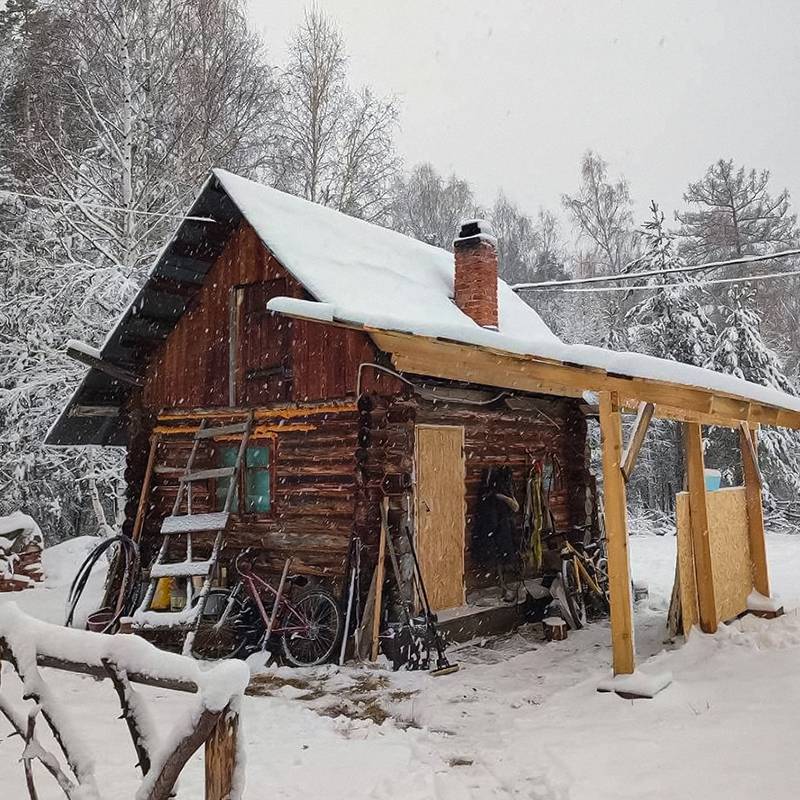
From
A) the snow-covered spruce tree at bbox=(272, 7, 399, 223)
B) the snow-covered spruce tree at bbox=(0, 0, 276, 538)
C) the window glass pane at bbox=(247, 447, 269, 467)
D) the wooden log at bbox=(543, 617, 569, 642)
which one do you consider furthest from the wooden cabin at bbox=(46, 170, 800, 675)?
the snow-covered spruce tree at bbox=(272, 7, 399, 223)

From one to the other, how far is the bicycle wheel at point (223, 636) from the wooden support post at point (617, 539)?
426cm

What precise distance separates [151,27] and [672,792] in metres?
17.8

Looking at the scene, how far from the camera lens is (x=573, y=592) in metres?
11.4

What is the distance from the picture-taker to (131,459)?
11.7 m

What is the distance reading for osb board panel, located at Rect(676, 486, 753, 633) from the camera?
336 inches

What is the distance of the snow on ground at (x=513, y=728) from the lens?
523cm

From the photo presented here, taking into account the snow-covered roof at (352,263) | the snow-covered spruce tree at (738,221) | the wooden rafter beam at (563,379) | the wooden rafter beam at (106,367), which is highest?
the snow-covered spruce tree at (738,221)

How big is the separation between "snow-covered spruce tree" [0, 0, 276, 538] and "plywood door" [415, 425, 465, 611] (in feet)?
27.1

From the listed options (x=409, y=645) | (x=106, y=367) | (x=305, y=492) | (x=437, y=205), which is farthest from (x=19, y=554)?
(x=437, y=205)

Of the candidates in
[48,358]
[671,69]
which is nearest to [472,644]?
[48,358]

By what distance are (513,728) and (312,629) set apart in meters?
3.17

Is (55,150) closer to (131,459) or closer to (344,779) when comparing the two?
(131,459)

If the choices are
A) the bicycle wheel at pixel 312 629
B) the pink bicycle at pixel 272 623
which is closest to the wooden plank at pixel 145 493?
the pink bicycle at pixel 272 623

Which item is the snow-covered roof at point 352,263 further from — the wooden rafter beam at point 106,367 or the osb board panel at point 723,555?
the osb board panel at point 723,555
